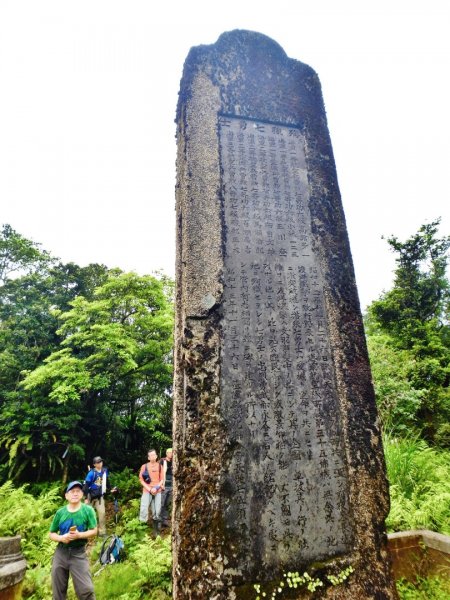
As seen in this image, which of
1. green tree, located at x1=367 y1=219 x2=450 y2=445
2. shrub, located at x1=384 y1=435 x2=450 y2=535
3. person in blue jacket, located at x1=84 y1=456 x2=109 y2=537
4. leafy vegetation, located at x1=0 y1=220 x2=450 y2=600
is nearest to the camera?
shrub, located at x1=384 y1=435 x2=450 y2=535

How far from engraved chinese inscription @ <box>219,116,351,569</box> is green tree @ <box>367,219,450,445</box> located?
312 inches

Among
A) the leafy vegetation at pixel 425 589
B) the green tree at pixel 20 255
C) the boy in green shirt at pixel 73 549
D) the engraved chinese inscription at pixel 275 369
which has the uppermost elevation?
the green tree at pixel 20 255

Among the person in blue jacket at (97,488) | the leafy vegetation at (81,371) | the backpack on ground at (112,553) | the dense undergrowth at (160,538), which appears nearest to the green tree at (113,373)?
the leafy vegetation at (81,371)

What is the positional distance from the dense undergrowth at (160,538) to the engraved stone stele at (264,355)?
1.88 meters

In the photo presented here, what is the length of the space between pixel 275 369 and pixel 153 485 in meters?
4.95

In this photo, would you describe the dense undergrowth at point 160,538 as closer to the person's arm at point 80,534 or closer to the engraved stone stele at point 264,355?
the person's arm at point 80,534

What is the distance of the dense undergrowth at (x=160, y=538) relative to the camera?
3.60 m

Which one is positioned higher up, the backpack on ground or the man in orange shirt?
the man in orange shirt

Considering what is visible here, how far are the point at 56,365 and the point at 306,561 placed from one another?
320 inches

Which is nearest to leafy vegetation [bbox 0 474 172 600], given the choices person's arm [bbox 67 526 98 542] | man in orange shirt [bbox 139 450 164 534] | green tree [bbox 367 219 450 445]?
man in orange shirt [bbox 139 450 164 534]

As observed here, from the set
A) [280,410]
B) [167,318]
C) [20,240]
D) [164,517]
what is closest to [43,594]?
[164,517]

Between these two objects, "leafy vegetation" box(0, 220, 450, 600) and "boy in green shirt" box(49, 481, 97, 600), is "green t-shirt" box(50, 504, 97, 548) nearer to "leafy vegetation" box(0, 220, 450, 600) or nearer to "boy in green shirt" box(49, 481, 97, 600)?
"boy in green shirt" box(49, 481, 97, 600)

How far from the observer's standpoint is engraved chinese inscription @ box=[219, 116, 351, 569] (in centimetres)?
196

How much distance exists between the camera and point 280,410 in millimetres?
2150
